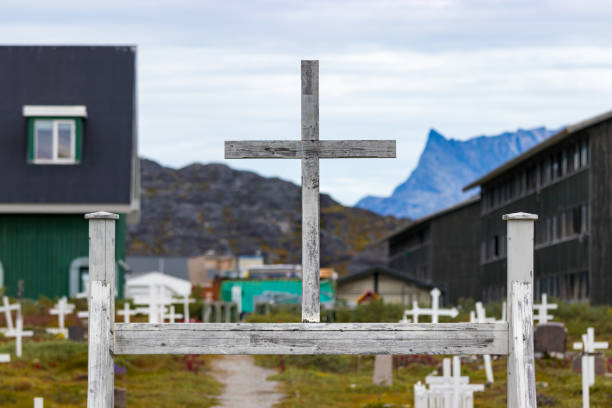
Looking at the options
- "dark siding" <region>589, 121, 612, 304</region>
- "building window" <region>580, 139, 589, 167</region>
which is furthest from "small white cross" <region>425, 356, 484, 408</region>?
"building window" <region>580, 139, 589, 167</region>

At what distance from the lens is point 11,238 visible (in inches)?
1492

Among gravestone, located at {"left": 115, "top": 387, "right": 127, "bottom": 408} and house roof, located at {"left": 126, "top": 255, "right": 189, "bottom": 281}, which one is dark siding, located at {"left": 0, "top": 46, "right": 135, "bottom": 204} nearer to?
gravestone, located at {"left": 115, "top": 387, "right": 127, "bottom": 408}

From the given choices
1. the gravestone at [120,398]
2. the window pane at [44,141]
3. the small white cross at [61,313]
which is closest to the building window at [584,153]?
the window pane at [44,141]

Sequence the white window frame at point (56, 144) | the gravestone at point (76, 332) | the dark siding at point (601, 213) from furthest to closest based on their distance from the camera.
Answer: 1. the dark siding at point (601, 213)
2. the white window frame at point (56, 144)
3. the gravestone at point (76, 332)

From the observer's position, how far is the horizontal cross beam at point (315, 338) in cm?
967

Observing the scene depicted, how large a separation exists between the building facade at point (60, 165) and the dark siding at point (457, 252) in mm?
Result: 24984

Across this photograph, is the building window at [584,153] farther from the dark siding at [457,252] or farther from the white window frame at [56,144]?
the dark siding at [457,252]

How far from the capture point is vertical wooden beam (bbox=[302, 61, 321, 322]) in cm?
1004

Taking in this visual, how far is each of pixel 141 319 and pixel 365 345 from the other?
82.1 feet

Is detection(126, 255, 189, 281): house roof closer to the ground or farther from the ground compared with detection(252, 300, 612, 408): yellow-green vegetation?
farther from the ground

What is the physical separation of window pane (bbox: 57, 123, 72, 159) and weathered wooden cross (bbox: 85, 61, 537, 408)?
2883cm

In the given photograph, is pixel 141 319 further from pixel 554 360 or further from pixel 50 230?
pixel 554 360

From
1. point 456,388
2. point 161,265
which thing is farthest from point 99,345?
point 161,265

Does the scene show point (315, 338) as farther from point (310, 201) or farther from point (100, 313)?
point (100, 313)
